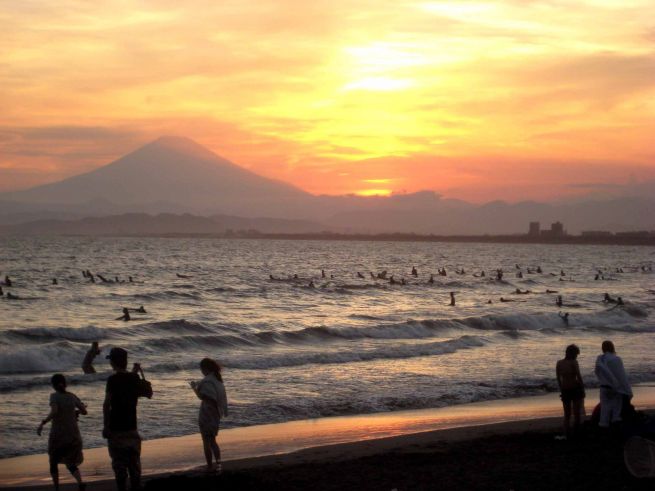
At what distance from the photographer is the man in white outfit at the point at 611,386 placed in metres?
11.8

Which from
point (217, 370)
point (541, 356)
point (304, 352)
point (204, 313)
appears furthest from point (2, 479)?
point (204, 313)

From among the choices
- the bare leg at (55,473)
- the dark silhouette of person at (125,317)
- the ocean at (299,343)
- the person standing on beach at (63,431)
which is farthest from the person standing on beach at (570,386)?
the dark silhouette of person at (125,317)

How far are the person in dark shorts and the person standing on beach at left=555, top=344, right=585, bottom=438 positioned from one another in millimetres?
6596

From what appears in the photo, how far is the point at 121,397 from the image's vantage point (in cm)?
885

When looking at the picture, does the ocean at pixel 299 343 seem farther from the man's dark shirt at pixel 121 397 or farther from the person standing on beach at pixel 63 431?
the man's dark shirt at pixel 121 397

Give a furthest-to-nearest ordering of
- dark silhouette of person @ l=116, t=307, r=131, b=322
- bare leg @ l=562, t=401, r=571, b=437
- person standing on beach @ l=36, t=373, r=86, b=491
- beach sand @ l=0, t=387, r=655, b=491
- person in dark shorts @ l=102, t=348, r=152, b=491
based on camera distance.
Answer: dark silhouette of person @ l=116, t=307, r=131, b=322 < bare leg @ l=562, t=401, r=571, b=437 < beach sand @ l=0, t=387, r=655, b=491 < person standing on beach @ l=36, t=373, r=86, b=491 < person in dark shorts @ l=102, t=348, r=152, b=491

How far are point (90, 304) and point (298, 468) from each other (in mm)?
36168

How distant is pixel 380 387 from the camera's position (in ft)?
65.2

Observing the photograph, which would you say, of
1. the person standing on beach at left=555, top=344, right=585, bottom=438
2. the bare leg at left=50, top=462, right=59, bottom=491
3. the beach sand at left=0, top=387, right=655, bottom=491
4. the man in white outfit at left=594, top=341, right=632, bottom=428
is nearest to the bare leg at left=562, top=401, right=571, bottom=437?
the person standing on beach at left=555, top=344, right=585, bottom=438

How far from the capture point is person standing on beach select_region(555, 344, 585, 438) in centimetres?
1288

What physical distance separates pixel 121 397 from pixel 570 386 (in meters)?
7.02

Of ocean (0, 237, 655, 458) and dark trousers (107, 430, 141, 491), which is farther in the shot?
ocean (0, 237, 655, 458)

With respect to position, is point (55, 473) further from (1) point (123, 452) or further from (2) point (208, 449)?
(2) point (208, 449)

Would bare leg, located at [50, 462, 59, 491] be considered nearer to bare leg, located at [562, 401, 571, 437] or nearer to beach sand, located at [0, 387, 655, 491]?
beach sand, located at [0, 387, 655, 491]
